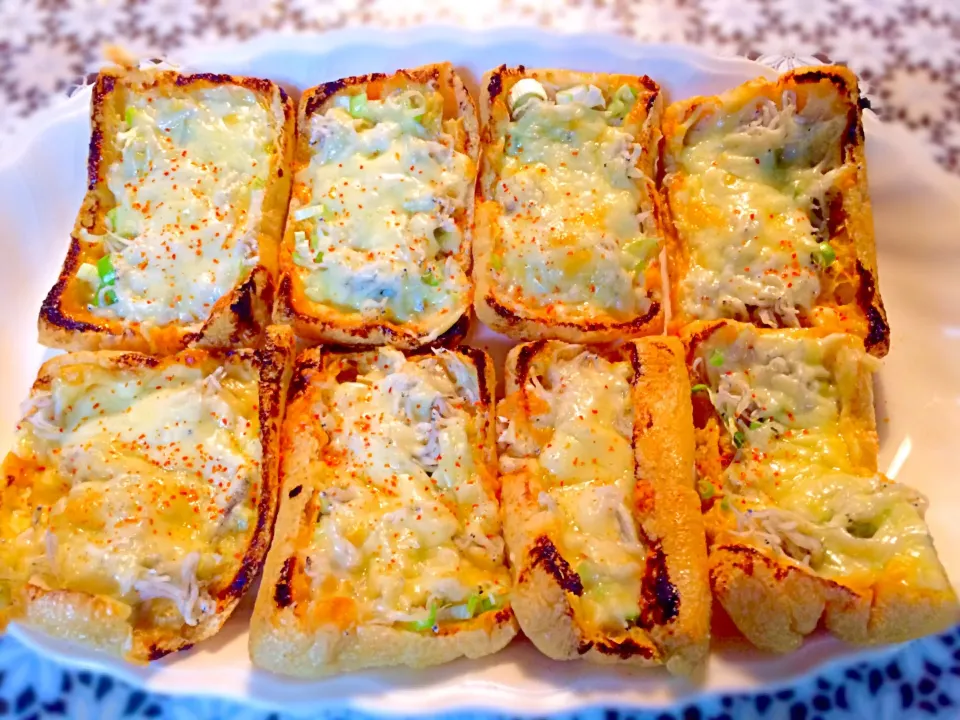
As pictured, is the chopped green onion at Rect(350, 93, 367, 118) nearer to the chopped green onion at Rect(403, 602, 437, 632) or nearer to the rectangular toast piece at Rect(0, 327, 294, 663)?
the rectangular toast piece at Rect(0, 327, 294, 663)

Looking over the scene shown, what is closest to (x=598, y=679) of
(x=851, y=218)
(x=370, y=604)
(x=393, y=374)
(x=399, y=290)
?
(x=370, y=604)

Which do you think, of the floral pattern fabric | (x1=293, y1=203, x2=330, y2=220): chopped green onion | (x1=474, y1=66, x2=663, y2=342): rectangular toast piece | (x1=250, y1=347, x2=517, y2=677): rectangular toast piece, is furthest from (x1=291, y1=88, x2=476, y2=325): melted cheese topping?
the floral pattern fabric

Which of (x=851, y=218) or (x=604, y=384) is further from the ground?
(x=851, y=218)

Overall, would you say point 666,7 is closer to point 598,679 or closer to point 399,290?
point 399,290

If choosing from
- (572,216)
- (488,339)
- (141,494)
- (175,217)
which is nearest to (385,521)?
(141,494)

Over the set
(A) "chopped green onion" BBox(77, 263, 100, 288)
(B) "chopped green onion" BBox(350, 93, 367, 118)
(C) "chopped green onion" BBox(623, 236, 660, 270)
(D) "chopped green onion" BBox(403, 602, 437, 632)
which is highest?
(B) "chopped green onion" BBox(350, 93, 367, 118)

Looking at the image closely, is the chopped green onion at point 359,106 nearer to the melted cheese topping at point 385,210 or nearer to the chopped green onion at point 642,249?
the melted cheese topping at point 385,210
